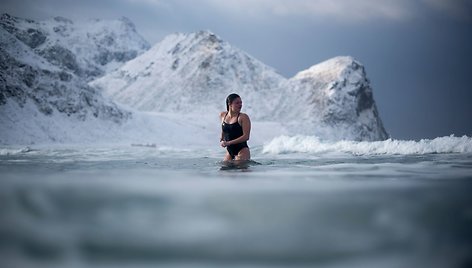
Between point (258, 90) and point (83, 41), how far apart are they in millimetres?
63688

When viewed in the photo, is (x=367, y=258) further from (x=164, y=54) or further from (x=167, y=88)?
(x=164, y=54)

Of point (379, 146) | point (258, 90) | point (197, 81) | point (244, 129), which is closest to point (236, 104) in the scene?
point (244, 129)

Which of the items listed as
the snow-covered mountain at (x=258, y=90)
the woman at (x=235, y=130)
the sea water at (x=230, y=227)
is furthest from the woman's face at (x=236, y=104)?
the snow-covered mountain at (x=258, y=90)

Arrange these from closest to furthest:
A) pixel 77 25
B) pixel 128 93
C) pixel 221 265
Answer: pixel 221 265 → pixel 128 93 → pixel 77 25

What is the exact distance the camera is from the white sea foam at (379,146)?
28.4 ft

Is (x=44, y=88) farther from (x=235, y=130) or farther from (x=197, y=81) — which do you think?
(x=197, y=81)

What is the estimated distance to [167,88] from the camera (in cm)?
4603

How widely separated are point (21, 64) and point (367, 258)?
1047 inches

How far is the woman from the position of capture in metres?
7.09

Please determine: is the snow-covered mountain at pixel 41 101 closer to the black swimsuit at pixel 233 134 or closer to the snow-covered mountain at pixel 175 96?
the snow-covered mountain at pixel 175 96

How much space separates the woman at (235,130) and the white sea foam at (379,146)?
3.51 meters

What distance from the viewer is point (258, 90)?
4453 cm

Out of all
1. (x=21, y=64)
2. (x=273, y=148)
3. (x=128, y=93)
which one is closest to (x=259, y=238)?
(x=273, y=148)

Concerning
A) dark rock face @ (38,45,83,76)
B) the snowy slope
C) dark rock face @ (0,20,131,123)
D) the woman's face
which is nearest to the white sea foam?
the woman's face
